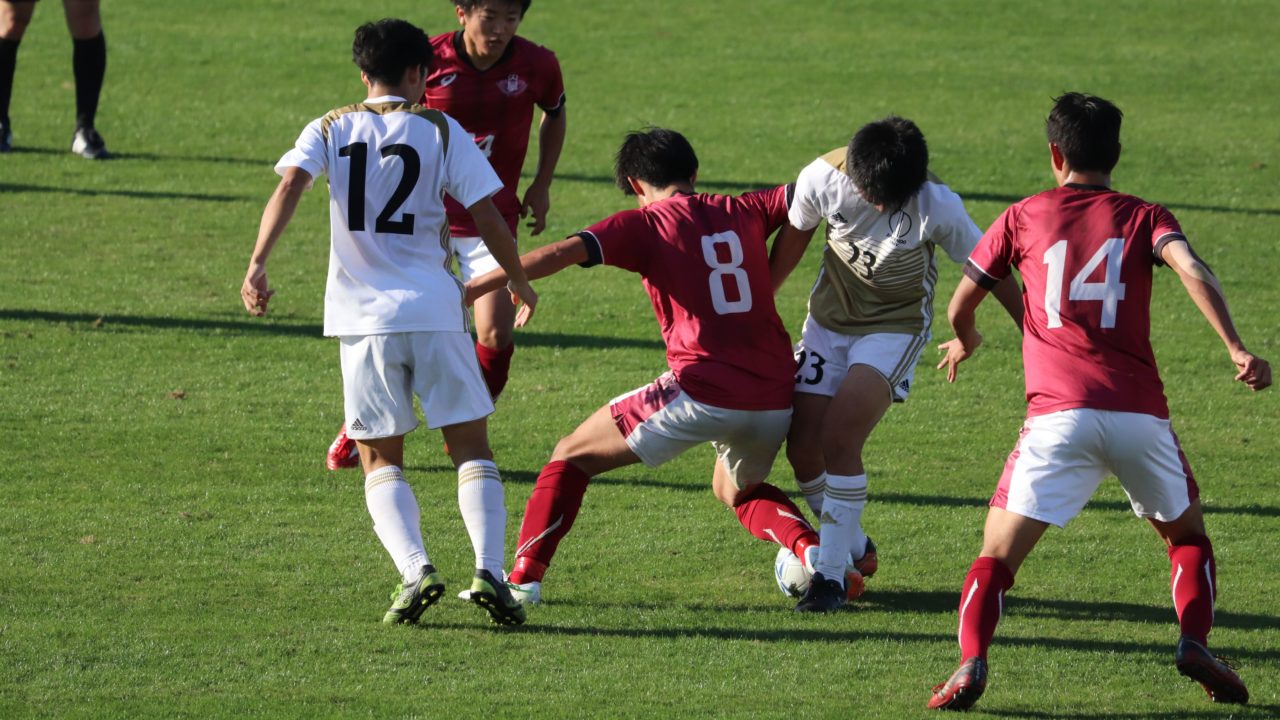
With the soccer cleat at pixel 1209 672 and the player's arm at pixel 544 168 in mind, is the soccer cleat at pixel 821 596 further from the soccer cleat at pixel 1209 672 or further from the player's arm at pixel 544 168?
the player's arm at pixel 544 168

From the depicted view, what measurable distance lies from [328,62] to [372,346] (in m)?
11.4

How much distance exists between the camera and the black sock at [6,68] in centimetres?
1242

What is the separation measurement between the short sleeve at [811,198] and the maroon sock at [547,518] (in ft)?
3.69

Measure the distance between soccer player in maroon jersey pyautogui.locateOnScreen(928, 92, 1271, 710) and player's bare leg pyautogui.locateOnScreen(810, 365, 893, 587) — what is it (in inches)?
32.4

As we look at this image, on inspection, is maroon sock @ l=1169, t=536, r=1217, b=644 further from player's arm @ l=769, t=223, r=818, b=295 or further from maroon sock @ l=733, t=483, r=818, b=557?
player's arm @ l=769, t=223, r=818, b=295

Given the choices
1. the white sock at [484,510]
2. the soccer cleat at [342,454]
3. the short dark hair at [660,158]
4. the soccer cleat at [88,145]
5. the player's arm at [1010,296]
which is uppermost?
the short dark hair at [660,158]

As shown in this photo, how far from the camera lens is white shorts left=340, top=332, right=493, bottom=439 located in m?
5.23

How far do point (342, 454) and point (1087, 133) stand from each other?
3.62 meters

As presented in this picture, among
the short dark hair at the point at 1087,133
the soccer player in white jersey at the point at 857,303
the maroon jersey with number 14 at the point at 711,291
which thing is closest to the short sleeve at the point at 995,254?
the short dark hair at the point at 1087,133

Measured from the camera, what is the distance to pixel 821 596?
214 inches

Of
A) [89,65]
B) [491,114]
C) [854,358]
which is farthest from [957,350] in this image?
[89,65]

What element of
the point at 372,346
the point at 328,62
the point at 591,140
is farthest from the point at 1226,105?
the point at 372,346

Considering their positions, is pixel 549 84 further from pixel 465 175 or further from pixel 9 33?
pixel 9 33

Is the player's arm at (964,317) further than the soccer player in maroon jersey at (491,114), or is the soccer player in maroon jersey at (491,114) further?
the soccer player in maroon jersey at (491,114)
